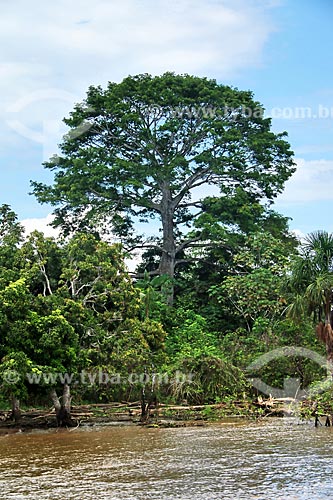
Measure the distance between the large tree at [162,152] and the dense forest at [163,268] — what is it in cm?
7

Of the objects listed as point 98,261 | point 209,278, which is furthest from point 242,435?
point 209,278

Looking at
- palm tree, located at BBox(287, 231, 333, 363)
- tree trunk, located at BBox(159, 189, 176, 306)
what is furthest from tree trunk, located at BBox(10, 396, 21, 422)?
tree trunk, located at BBox(159, 189, 176, 306)

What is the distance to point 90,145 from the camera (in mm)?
34594

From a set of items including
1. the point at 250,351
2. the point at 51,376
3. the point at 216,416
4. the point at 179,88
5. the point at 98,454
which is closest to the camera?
the point at 98,454

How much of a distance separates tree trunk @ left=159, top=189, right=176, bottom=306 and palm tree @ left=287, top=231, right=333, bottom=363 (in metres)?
13.0

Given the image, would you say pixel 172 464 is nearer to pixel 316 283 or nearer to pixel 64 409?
pixel 64 409

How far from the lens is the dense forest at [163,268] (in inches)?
778

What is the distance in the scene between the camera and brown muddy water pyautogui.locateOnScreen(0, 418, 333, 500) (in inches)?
420

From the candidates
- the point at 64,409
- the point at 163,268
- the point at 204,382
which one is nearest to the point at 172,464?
the point at 64,409

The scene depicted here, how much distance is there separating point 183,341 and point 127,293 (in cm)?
661

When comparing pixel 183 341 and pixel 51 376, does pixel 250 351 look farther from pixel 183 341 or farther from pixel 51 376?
pixel 51 376

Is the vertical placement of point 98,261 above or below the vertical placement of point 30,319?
above

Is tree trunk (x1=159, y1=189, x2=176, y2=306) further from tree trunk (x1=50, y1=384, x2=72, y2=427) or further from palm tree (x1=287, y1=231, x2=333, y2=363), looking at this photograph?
tree trunk (x1=50, y1=384, x2=72, y2=427)

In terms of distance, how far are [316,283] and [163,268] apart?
14314 mm
